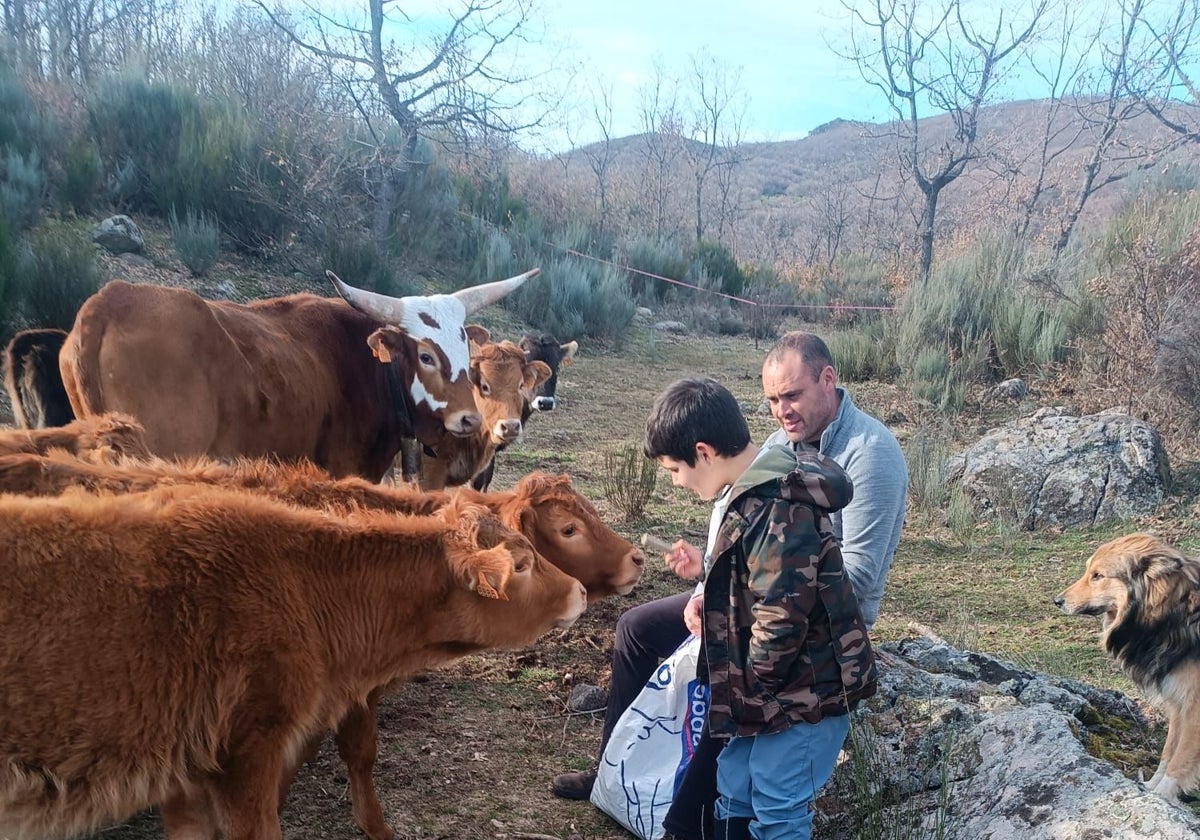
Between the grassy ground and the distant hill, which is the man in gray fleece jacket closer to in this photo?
the grassy ground

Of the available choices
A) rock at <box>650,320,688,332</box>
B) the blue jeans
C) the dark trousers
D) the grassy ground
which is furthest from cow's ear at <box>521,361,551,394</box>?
rock at <box>650,320,688,332</box>

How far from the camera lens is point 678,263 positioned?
80.4ft

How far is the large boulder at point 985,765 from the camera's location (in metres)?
2.85

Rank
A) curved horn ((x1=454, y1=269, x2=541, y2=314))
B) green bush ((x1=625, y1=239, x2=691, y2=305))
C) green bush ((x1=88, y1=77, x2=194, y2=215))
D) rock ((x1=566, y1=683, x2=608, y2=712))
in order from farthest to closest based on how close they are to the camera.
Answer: green bush ((x1=625, y1=239, x2=691, y2=305))
green bush ((x1=88, y1=77, x2=194, y2=215))
curved horn ((x1=454, y1=269, x2=541, y2=314))
rock ((x1=566, y1=683, x2=608, y2=712))

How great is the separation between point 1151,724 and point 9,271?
1004 centimetres

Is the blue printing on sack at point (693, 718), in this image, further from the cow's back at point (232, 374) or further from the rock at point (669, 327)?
the rock at point (669, 327)

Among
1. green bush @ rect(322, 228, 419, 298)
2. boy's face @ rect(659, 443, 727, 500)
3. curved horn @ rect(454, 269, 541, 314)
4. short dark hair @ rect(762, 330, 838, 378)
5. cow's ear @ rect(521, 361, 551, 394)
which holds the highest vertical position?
green bush @ rect(322, 228, 419, 298)

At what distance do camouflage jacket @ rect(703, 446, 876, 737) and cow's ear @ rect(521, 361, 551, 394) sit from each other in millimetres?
4733

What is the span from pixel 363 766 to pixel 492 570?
118 centimetres

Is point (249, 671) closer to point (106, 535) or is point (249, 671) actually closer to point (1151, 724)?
point (106, 535)

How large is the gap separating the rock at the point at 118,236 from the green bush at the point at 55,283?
2.10 metres

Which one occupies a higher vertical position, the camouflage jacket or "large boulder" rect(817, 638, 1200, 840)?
the camouflage jacket

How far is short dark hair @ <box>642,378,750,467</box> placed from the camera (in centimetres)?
331

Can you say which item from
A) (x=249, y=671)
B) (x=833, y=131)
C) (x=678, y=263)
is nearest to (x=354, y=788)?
(x=249, y=671)
